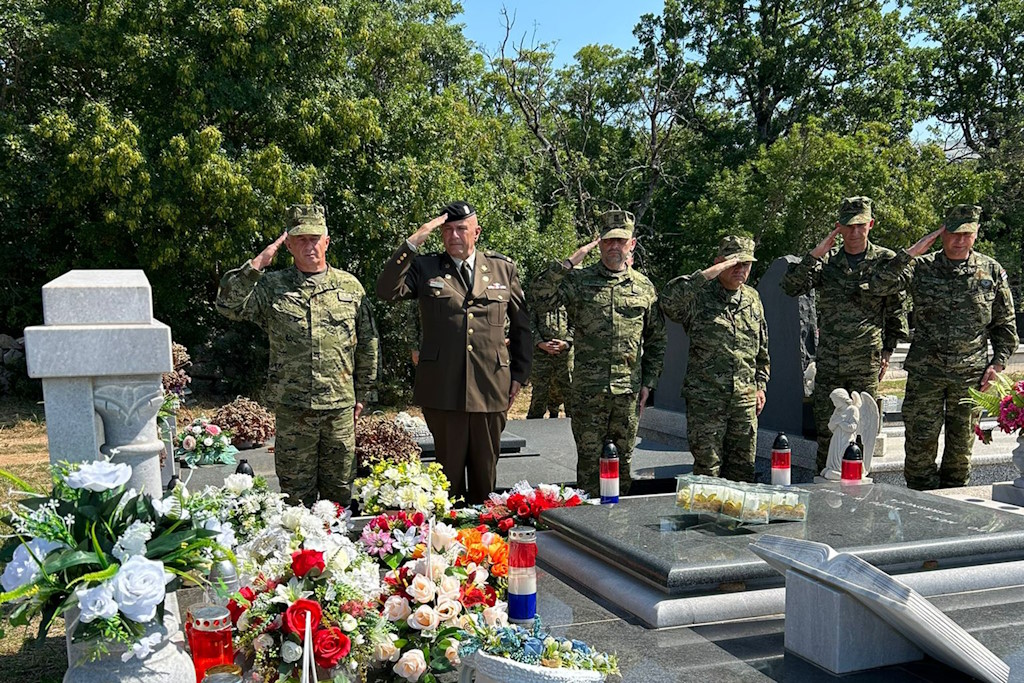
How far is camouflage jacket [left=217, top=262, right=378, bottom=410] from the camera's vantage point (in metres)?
5.32

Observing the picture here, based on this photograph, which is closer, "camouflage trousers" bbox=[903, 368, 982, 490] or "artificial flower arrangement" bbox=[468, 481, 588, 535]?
"artificial flower arrangement" bbox=[468, 481, 588, 535]

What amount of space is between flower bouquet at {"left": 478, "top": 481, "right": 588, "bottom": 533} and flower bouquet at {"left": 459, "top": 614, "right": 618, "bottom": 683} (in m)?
1.95

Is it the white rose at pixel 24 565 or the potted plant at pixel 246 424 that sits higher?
the white rose at pixel 24 565

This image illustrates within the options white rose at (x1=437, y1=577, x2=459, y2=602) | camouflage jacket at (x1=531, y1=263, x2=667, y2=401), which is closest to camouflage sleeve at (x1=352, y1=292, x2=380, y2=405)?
camouflage jacket at (x1=531, y1=263, x2=667, y2=401)

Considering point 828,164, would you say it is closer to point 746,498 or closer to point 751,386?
point 751,386

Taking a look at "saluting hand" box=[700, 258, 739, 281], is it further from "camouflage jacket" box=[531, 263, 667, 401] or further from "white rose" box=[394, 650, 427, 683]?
"white rose" box=[394, 650, 427, 683]

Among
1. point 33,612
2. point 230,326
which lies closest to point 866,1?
point 230,326

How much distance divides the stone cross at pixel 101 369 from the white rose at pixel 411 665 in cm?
104

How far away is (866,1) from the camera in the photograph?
949 inches

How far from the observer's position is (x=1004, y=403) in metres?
5.97

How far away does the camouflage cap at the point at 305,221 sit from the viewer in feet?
17.5

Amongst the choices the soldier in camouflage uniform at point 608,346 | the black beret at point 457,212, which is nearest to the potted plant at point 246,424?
the soldier in camouflage uniform at point 608,346

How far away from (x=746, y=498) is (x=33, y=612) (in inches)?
123

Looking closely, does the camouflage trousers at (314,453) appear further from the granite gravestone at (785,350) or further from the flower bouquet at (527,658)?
the granite gravestone at (785,350)
